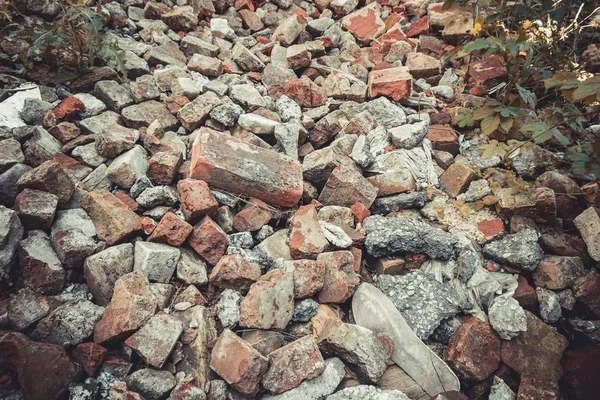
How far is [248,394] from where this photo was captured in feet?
5.17

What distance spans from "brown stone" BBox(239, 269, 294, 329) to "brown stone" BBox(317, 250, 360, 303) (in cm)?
20

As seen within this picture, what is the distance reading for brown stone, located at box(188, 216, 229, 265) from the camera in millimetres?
1977

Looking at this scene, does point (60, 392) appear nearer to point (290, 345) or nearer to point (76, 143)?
point (290, 345)

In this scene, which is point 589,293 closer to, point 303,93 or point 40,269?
point 303,93

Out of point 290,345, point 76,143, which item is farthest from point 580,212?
point 76,143

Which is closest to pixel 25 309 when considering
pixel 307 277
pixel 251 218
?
pixel 251 218

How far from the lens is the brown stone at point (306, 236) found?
2023 millimetres

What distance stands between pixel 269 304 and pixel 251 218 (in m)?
0.55

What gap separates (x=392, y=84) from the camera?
305 cm

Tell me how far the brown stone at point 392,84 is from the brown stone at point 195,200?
5.69 ft

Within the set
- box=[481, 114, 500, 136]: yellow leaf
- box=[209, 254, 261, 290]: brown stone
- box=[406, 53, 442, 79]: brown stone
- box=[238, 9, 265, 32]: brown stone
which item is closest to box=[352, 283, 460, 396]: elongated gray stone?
box=[209, 254, 261, 290]: brown stone

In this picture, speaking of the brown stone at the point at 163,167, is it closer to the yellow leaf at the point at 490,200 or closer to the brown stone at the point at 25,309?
the brown stone at the point at 25,309

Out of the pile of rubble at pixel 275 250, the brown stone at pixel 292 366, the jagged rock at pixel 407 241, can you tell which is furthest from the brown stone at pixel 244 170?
the brown stone at pixel 292 366

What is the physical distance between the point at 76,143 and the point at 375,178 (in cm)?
190
